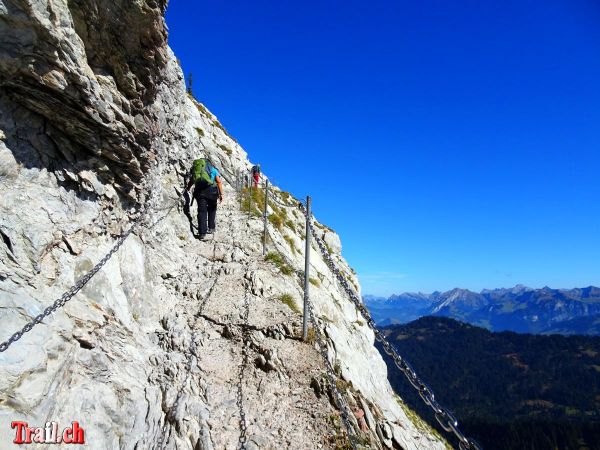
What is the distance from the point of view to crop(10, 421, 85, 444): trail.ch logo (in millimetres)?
4906

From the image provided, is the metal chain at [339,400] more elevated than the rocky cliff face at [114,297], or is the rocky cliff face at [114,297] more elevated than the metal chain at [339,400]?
the rocky cliff face at [114,297]

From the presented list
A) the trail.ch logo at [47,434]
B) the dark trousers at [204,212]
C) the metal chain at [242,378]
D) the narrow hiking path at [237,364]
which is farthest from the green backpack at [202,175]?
the trail.ch logo at [47,434]

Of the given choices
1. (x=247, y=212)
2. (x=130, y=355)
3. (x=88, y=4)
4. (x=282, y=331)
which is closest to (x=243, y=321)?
(x=282, y=331)

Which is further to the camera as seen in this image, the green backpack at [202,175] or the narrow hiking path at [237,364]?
the green backpack at [202,175]

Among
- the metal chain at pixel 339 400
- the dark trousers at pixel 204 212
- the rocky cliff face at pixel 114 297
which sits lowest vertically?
the metal chain at pixel 339 400

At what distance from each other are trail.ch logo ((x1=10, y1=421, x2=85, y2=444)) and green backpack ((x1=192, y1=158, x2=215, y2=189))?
1106cm

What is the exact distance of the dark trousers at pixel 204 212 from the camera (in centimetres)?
1603

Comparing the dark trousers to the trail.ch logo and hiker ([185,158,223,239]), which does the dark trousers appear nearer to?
hiker ([185,158,223,239])

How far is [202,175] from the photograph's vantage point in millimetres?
15586

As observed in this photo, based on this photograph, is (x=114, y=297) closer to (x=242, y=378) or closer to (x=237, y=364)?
(x=237, y=364)

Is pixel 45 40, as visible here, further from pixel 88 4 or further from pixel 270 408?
pixel 270 408

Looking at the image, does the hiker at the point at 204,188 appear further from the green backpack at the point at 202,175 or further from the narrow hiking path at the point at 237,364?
the narrow hiking path at the point at 237,364

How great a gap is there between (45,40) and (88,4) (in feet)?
5.67

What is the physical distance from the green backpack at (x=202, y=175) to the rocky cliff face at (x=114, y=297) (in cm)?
299
